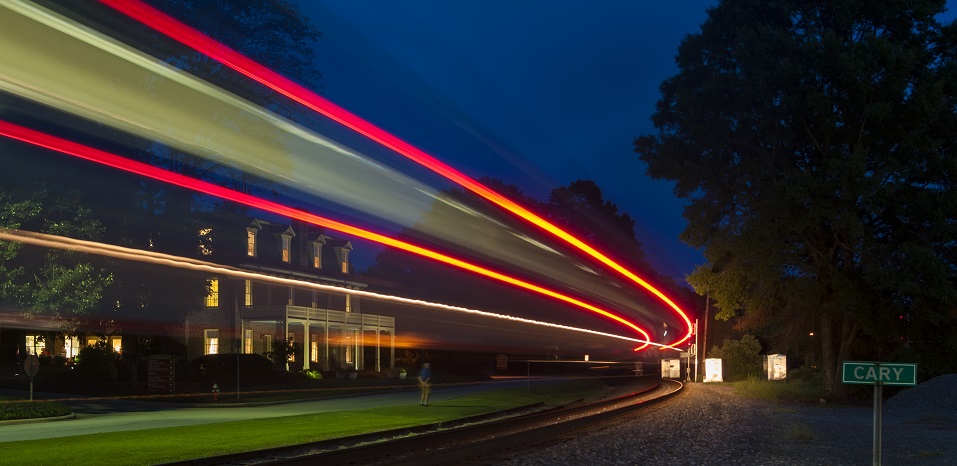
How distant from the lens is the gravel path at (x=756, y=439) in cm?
1617

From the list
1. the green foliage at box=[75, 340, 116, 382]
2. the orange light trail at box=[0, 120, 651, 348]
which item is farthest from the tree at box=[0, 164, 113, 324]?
the green foliage at box=[75, 340, 116, 382]

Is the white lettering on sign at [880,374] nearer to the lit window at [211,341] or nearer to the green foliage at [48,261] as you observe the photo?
the green foliage at [48,261]

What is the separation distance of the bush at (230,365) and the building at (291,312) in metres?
3.05

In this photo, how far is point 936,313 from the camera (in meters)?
35.8

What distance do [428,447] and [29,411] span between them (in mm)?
15159

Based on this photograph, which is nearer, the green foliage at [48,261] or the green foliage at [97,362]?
the green foliage at [48,261]

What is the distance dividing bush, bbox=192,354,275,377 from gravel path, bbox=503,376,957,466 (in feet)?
71.2

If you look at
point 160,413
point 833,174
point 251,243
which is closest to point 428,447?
point 160,413

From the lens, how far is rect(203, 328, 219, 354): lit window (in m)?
52.2

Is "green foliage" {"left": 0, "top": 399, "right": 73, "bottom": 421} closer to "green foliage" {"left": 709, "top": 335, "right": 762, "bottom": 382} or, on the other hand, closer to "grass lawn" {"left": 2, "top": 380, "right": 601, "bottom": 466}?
"grass lawn" {"left": 2, "top": 380, "right": 601, "bottom": 466}

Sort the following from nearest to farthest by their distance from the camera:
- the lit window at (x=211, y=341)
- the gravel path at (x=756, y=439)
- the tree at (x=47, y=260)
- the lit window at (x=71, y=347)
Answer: the gravel path at (x=756, y=439), the tree at (x=47, y=260), the lit window at (x=71, y=347), the lit window at (x=211, y=341)

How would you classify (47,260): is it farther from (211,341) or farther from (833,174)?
(833,174)

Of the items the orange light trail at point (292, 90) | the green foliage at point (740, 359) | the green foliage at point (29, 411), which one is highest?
the orange light trail at point (292, 90)

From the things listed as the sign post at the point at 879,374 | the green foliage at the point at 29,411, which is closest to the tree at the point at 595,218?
the green foliage at the point at 29,411
